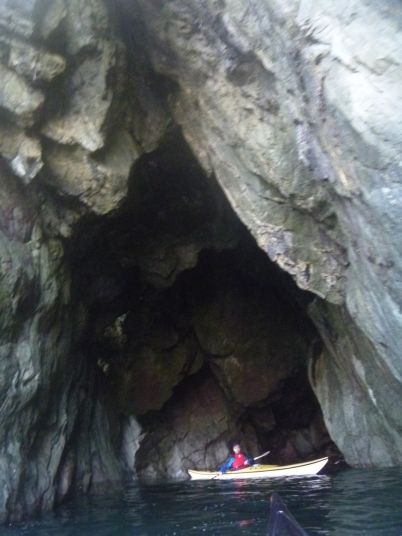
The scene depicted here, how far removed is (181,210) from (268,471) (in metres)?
6.69

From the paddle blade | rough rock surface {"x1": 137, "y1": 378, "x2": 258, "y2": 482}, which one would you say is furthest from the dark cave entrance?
the paddle blade

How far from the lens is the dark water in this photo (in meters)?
9.28

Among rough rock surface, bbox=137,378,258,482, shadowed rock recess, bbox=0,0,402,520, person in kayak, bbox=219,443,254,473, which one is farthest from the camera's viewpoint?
rough rock surface, bbox=137,378,258,482

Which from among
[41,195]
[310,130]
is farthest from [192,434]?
[310,130]

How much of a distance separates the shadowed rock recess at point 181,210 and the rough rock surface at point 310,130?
3 centimetres

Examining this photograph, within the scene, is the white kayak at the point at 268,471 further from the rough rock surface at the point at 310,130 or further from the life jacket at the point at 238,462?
the rough rock surface at the point at 310,130

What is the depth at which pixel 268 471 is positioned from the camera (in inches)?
656

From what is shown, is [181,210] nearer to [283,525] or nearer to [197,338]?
[197,338]

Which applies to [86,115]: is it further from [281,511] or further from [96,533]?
[281,511]

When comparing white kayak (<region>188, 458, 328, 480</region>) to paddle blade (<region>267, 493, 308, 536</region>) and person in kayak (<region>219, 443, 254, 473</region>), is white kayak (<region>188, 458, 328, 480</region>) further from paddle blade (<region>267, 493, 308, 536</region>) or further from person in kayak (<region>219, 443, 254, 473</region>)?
paddle blade (<region>267, 493, 308, 536</region>)

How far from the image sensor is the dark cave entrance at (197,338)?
1614 centimetres

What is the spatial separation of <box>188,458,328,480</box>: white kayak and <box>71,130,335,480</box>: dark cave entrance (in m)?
2.42

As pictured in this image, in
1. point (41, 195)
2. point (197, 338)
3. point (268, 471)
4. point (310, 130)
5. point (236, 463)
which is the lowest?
point (268, 471)

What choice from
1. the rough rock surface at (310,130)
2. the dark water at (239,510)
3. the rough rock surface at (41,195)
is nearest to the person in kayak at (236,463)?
the dark water at (239,510)
